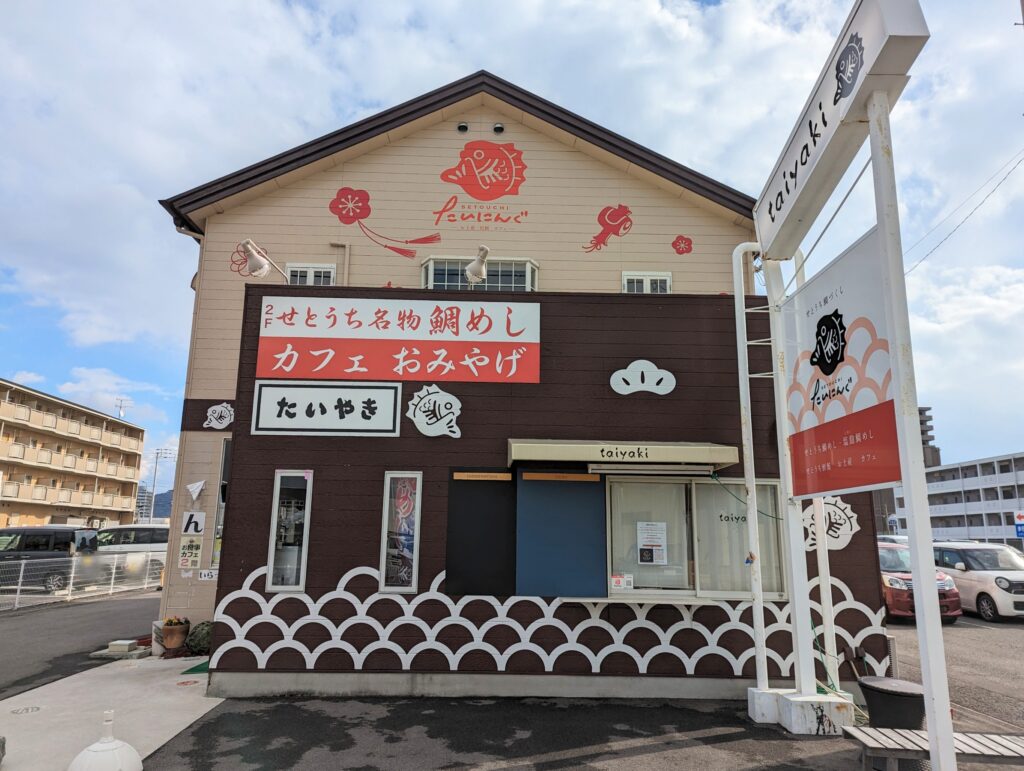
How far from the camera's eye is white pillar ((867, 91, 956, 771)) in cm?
391

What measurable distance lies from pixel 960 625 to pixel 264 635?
46.9 feet

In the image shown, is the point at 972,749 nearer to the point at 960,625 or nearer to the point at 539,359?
the point at 539,359

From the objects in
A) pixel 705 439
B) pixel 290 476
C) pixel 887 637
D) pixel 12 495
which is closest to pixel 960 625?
pixel 887 637

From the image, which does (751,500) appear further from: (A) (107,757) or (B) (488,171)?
(B) (488,171)

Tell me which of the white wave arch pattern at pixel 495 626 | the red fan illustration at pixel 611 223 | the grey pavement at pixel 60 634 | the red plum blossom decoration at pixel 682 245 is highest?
the red fan illustration at pixel 611 223

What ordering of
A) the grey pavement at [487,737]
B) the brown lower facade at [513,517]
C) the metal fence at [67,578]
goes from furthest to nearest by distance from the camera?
the metal fence at [67,578], the brown lower facade at [513,517], the grey pavement at [487,737]

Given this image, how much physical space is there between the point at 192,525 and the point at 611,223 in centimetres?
897

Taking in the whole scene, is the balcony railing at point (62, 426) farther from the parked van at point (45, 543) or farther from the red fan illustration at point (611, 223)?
the red fan illustration at point (611, 223)

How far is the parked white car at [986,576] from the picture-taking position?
14094 mm

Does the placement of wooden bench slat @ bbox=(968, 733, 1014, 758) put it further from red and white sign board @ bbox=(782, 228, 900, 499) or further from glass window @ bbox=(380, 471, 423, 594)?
glass window @ bbox=(380, 471, 423, 594)

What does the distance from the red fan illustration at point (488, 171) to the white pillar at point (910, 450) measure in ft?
25.9

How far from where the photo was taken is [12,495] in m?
38.5

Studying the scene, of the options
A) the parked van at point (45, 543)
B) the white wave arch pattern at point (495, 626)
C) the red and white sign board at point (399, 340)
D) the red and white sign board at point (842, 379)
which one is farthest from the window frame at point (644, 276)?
the parked van at point (45, 543)

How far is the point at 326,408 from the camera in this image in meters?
8.12
